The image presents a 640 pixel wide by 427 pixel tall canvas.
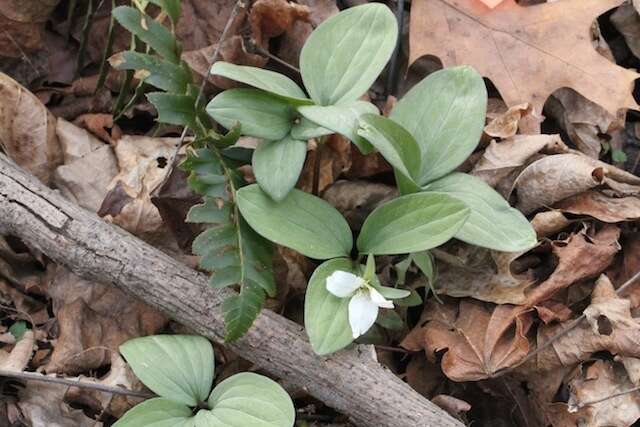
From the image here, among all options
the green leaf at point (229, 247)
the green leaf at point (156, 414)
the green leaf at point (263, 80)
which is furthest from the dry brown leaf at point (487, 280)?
the green leaf at point (156, 414)

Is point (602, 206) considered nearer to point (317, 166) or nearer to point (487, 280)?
point (487, 280)

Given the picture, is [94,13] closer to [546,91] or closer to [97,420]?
[97,420]

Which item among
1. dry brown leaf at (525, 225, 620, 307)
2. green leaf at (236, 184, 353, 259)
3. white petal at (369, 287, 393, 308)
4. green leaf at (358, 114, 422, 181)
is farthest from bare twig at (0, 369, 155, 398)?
dry brown leaf at (525, 225, 620, 307)

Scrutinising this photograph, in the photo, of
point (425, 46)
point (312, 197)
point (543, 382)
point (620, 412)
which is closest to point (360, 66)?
point (312, 197)

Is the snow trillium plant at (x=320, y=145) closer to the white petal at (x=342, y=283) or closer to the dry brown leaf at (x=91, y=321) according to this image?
the white petal at (x=342, y=283)

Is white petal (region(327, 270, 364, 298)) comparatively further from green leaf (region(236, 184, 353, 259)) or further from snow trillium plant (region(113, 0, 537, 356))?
green leaf (region(236, 184, 353, 259))
